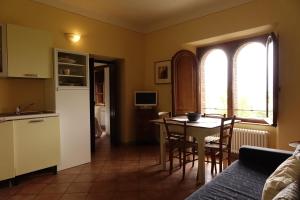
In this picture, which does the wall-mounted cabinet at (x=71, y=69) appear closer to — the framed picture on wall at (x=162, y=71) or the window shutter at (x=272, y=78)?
the framed picture on wall at (x=162, y=71)

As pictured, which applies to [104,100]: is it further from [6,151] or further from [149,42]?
[6,151]

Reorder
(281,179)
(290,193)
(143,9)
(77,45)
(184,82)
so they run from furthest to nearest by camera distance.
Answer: (184,82) → (143,9) → (77,45) → (281,179) → (290,193)

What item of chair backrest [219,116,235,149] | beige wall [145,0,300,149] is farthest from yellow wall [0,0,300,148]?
chair backrest [219,116,235,149]

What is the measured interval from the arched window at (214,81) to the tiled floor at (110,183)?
1.39 metres

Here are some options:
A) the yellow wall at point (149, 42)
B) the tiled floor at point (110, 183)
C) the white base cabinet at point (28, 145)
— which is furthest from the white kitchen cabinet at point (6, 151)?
the yellow wall at point (149, 42)

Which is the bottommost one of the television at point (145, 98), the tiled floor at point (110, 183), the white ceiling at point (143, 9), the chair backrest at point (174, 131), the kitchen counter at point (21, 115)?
the tiled floor at point (110, 183)

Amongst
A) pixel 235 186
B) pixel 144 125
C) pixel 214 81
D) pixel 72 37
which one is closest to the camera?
pixel 235 186

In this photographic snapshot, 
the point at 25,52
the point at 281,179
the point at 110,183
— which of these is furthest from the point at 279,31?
the point at 25,52

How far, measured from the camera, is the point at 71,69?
152 inches

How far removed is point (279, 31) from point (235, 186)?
8.22ft

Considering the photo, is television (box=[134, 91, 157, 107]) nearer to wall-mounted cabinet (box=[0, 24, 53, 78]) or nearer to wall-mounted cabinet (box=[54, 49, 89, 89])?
wall-mounted cabinet (box=[54, 49, 89, 89])

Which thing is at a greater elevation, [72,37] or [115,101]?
[72,37]

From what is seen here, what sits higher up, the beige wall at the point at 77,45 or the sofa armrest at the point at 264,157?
the beige wall at the point at 77,45

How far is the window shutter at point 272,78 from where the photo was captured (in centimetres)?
303
